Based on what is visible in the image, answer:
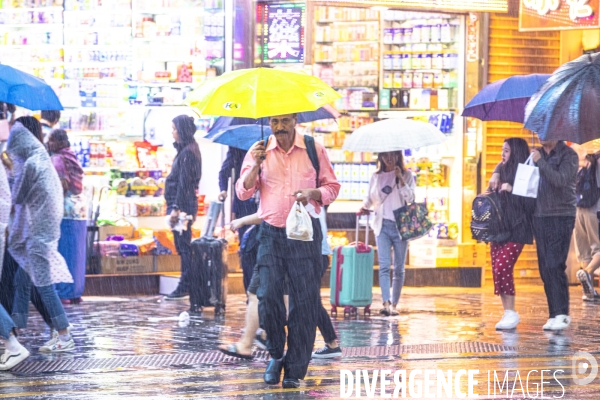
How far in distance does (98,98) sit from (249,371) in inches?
320

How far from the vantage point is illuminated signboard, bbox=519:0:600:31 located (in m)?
15.0

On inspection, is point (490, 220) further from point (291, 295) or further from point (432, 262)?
point (432, 262)

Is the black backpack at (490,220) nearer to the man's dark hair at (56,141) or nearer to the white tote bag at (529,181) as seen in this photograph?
the white tote bag at (529,181)

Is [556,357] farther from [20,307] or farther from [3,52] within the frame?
[3,52]

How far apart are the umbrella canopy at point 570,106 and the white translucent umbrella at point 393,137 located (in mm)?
3335

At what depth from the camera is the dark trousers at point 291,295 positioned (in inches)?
306

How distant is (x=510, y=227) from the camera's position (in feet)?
37.1

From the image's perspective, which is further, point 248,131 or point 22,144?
point 248,131

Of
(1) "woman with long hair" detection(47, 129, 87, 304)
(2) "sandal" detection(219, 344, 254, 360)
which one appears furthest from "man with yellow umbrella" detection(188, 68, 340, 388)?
(1) "woman with long hair" detection(47, 129, 87, 304)

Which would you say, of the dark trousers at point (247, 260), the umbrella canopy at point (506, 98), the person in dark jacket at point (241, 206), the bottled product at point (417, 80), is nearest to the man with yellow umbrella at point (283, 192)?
the dark trousers at point (247, 260)

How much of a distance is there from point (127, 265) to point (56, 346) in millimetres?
5008

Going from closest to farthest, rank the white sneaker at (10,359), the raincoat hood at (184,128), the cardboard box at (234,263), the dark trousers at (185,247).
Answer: the white sneaker at (10,359)
the raincoat hood at (184,128)
the dark trousers at (185,247)
the cardboard box at (234,263)

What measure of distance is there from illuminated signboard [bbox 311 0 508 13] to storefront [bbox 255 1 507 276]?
0.24 m

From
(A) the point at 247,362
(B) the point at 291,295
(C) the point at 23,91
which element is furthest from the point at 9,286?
(B) the point at 291,295
